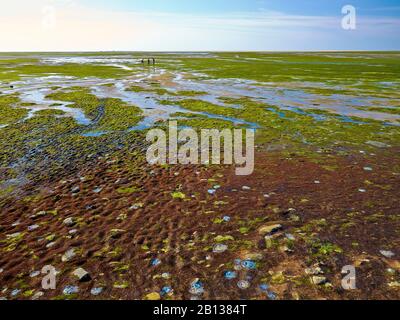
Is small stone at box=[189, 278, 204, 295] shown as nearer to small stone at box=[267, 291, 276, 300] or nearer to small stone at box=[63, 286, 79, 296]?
small stone at box=[267, 291, 276, 300]

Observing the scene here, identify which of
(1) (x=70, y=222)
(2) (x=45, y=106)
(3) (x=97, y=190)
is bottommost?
(1) (x=70, y=222)

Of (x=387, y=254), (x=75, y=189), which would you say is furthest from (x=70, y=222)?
(x=387, y=254)

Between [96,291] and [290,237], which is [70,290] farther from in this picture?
[290,237]

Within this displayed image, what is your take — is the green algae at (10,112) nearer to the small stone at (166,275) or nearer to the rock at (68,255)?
→ the rock at (68,255)

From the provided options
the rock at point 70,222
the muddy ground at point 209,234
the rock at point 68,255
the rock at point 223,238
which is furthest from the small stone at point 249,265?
the rock at point 70,222

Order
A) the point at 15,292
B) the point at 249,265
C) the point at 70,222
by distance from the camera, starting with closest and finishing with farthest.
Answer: the point at 15,292, the point at 249,265, the point at 70,222

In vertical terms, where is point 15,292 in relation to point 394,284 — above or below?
below

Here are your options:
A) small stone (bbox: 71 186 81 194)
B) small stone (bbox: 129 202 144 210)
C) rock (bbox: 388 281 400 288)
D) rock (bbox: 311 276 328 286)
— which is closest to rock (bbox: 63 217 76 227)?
small stone (bbox: 129 202 144 210)
